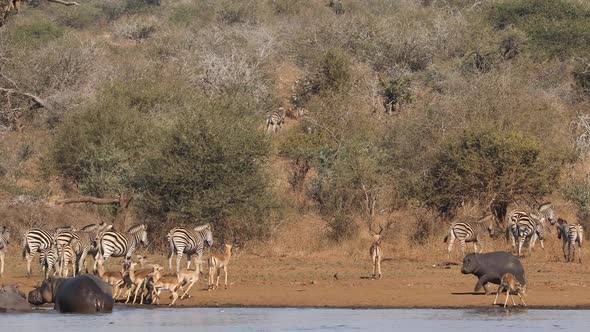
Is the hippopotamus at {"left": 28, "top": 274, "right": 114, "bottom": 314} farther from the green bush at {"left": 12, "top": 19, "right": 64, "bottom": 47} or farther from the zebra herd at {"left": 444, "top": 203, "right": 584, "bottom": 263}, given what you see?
the green bush at {"left": 12, "top": 19, "right": 64, "bottom": 47}

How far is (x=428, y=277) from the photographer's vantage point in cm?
2139

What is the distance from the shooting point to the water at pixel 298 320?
16328 mm

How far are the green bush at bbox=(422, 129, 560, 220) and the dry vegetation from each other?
0.04 metres

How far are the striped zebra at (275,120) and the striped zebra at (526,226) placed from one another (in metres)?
14.9

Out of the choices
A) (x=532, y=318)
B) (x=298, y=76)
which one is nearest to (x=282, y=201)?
(x=532, y=318)

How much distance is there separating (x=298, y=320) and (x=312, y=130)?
64.8 ft

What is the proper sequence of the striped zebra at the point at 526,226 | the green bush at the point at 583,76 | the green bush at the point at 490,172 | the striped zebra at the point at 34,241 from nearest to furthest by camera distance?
the striped zebra at the point at 34,241 → the striped zebra at the point at 526,226 → the green bush at the point at 490,172 → the green bush at the point at 583,76

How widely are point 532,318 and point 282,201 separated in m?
10.3

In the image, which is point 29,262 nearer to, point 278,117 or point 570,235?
point 570,235

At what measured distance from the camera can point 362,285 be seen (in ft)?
67.4

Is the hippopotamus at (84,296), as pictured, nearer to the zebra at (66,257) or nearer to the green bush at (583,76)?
the zebra at (66,257)

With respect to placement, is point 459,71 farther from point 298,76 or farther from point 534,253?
point 534,253

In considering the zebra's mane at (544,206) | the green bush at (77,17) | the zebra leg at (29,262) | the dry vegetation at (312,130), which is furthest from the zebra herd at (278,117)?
the green bush at (77,17)

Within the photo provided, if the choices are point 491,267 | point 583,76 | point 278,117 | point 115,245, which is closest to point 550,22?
point 583,76
